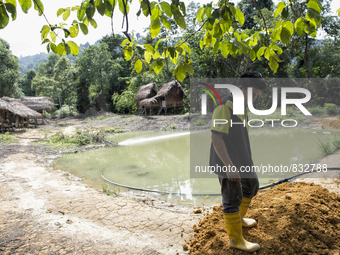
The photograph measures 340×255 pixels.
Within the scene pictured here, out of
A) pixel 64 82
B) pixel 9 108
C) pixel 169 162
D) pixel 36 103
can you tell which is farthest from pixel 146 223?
pixel 64 82

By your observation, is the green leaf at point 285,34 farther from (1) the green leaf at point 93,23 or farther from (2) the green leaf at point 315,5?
(1) the green leaf at point 93,23

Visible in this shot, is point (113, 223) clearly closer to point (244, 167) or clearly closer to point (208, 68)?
point (244, 167)

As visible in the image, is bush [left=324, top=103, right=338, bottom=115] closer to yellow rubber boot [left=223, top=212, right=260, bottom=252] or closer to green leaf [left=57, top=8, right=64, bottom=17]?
yellow rubber boot [left=223, top=212, right=260, bottom=252]

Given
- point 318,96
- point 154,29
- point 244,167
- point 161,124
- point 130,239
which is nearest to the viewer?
point 154,29

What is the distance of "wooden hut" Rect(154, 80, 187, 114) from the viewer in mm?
21203

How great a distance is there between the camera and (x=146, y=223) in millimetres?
3086

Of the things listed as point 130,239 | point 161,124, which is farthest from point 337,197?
point 161,124

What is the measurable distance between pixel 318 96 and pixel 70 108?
24385 millimetres

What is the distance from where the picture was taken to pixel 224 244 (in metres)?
2.32

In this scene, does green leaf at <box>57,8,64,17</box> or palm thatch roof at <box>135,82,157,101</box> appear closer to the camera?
green leaf at <box>57,8,64,17</box>

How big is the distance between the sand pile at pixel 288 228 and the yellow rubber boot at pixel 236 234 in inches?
2.4

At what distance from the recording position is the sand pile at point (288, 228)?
225 centimetres

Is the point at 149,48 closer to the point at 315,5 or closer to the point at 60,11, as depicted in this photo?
the point at 60,11

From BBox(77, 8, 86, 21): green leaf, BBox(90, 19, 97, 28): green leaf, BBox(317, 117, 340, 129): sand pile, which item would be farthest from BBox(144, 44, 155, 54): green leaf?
BBox(317, 117, 340, 129): sand pile
